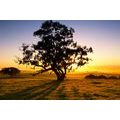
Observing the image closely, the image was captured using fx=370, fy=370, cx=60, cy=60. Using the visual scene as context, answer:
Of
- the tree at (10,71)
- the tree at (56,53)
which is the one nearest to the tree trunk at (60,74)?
the tree at (56,53)

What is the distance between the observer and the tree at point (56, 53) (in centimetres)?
1009

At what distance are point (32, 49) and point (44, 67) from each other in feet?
1.97

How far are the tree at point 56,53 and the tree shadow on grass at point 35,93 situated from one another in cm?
34

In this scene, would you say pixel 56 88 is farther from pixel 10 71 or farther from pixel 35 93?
pixel 10 71

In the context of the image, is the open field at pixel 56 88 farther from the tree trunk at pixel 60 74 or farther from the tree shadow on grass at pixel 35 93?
the tree trunk at pixel 60 74

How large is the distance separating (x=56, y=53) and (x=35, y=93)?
131 cm

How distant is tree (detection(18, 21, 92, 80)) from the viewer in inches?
397

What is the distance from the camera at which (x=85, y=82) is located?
10234 mm

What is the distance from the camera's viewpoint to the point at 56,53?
10.2 metres

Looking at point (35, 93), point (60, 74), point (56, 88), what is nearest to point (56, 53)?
point (60, 74)

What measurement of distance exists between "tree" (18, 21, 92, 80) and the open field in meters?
0.26
